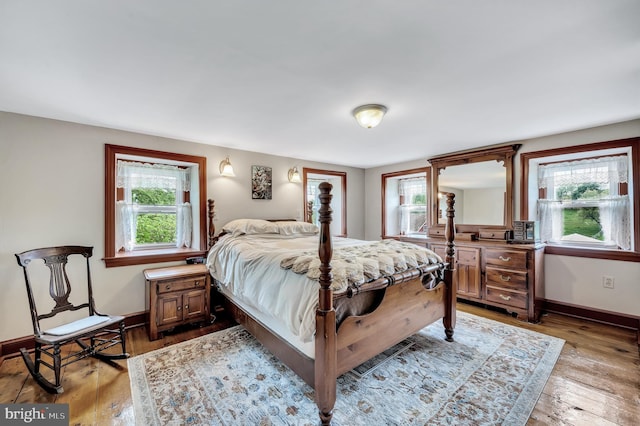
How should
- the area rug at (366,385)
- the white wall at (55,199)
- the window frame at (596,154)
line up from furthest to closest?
the window frame at (596,154) < the white wall at (55,199) < the area rug at (366,385)

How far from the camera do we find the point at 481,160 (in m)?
4.02

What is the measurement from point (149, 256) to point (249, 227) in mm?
1216

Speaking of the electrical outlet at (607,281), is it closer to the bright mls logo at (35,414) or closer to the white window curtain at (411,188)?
the white window curtain at (411,188)

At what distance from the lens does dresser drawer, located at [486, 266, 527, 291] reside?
3.23 m

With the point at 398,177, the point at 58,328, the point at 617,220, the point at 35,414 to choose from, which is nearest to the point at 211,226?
the point at 58,328

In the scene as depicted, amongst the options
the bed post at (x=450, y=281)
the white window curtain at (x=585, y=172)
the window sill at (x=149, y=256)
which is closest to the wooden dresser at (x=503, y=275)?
the white window curtain at (x=585, y=172)

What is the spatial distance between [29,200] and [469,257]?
5.11m

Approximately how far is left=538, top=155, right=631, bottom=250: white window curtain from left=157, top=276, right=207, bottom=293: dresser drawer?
4.52 m

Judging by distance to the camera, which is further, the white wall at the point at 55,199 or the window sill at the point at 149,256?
the window sill at the point at 149,256

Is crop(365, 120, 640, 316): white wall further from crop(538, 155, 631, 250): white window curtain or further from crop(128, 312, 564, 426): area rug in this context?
→ crop(128, 312, 564, 426): area rug

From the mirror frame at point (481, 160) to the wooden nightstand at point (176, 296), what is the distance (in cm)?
375

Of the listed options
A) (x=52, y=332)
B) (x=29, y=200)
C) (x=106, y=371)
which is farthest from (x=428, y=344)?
(x=29, y=200)

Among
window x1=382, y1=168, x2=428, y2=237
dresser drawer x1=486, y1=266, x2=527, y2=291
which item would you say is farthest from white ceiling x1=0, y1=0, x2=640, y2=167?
window x1=382, y1=168, x2=428, y2=237

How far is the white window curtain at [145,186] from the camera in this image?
321 centimetres
